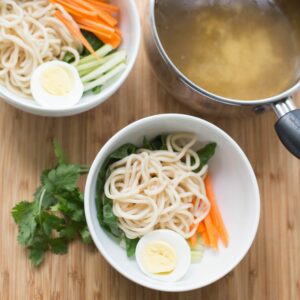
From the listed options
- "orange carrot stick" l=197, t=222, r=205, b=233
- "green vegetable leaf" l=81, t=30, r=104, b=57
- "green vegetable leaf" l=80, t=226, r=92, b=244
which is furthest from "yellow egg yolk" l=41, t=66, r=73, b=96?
"orange carrot stick" l=197, t=222, r=205, b=233

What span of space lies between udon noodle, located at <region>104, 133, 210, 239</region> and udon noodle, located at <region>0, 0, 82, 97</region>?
0.34m

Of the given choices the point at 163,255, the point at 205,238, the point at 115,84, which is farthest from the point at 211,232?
the point at 115,84

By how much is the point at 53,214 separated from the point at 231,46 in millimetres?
658

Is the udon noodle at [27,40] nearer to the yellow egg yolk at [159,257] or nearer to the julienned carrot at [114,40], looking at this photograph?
the julienned carrot at [114,40]

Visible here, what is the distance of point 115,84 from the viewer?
1373mm

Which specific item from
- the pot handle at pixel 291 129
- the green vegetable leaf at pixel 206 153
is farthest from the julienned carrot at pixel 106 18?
the pot handle at pixel 291 129

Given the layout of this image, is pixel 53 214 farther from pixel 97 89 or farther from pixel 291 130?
pixel 291 130

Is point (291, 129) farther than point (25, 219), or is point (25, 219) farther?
point (25, 219)

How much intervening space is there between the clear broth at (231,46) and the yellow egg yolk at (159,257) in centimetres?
42

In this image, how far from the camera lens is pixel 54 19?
1432 millimetres

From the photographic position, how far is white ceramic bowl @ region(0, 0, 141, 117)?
1.32 meters

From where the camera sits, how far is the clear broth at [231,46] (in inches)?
54.7

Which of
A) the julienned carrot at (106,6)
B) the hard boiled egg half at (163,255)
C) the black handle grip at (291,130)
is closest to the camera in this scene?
the black handle grip at (291,130)

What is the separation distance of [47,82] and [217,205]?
564mm
